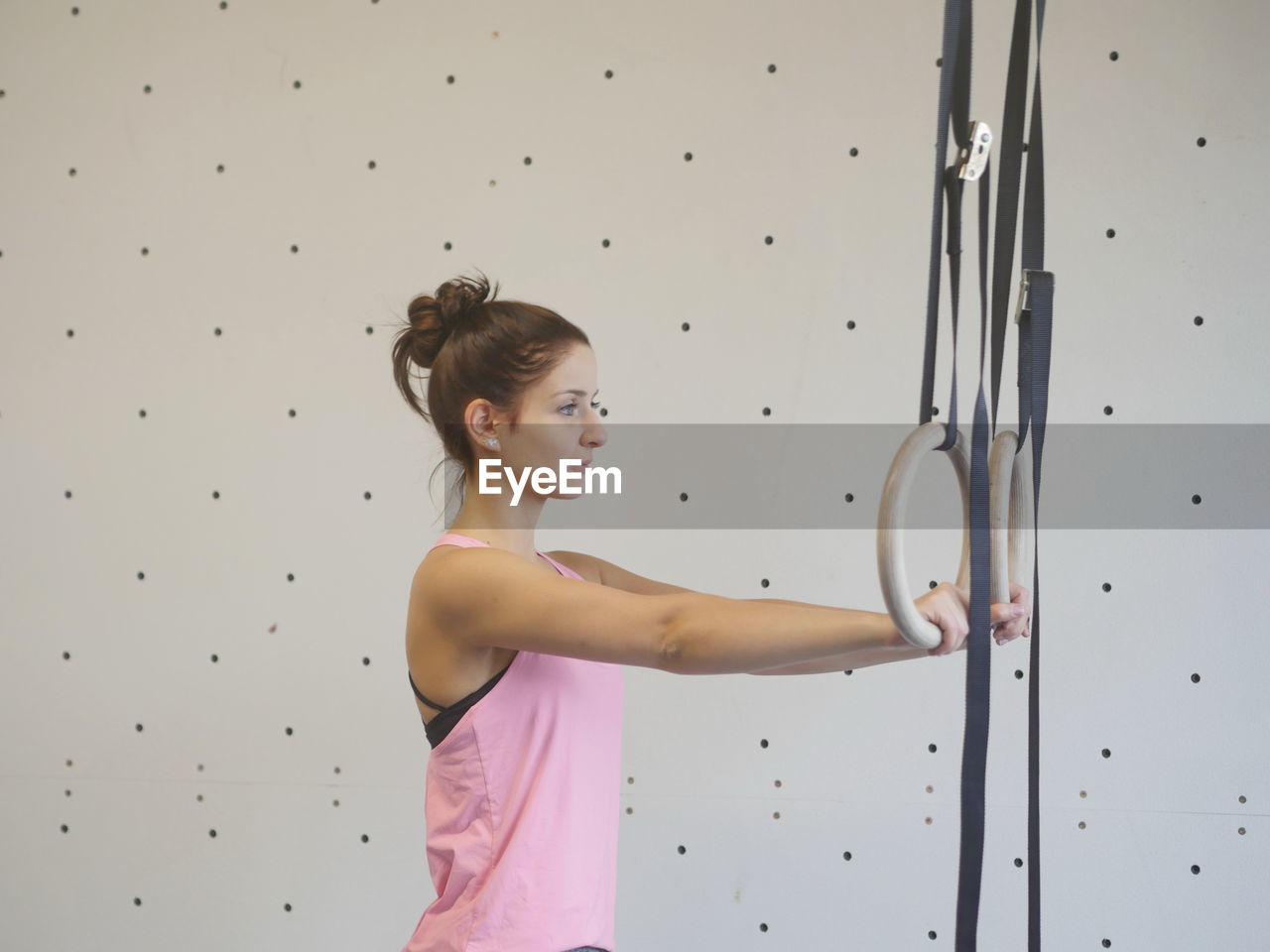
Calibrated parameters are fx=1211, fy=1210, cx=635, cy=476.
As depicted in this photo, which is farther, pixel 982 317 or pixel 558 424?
pixel 558 424

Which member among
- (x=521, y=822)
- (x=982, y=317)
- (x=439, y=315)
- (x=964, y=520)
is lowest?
(x=521, y=822)

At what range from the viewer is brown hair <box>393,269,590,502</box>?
124cm

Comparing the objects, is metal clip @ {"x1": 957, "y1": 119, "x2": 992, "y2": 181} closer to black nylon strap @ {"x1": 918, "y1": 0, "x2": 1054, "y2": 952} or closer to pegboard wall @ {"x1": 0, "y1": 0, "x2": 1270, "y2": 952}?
black nylon strap @ {"x1": 918, "y1": 0, "x2": 1054, "y2": 952}

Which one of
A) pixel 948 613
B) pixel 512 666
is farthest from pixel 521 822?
pixel 948 613

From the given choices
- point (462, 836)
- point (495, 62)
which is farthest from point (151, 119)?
point (462, 836)

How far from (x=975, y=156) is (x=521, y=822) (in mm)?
743

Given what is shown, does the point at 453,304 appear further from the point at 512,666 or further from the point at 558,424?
the point at 512,666

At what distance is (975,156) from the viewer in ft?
2.67

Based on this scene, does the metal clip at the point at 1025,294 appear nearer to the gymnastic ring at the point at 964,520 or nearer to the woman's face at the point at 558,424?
the gymnastic ring at the point at 964,520

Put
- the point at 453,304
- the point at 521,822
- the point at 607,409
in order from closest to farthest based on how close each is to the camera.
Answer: the point at 521,822 < the point at 453,304 < the point at 607,409

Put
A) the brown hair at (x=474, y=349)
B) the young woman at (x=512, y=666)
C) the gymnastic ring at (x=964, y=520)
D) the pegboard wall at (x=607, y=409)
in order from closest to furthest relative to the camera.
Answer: the gymnastic ring at (x=964, y=520) < the young woman at (x=512, y=666) < the brown hair at (x=474, y=349) < the pegboard wall at (x=607, y=409)

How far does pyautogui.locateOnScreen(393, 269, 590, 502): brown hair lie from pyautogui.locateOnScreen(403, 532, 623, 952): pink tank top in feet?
0.47

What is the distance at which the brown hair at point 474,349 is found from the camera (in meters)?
1.24

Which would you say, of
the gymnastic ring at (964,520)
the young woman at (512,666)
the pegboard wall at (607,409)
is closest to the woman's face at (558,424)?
the young woman at (512,666)
